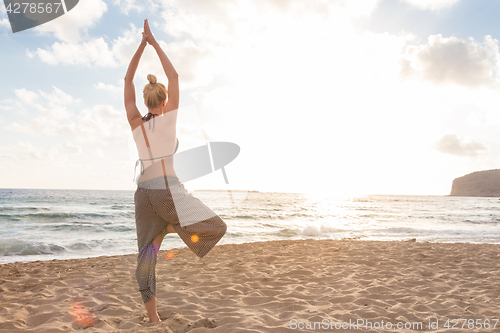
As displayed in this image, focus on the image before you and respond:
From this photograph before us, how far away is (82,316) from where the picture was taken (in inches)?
119

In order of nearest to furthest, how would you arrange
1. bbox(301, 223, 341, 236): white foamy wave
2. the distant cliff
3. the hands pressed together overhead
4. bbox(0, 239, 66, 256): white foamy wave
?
the hands pressed together overhead → bbox(0, 239, 66, 256): white foamy wave → bbox(301, 223, 341, 236): white foamy wave → the distant cliff

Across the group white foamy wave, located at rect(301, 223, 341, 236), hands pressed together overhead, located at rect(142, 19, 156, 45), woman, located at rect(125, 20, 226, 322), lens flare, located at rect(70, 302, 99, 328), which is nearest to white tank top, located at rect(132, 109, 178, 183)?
woman, located at rect(125, 20, 226, 322)

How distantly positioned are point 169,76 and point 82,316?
267 centimetres

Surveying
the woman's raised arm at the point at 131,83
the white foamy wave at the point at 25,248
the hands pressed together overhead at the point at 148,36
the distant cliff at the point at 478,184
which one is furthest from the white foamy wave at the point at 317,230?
the distant cliff at the point at 478,184

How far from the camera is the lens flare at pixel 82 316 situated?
2836 mm

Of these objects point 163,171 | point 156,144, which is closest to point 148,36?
point 156,144

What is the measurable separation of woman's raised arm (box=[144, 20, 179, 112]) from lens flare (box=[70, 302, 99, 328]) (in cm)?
229

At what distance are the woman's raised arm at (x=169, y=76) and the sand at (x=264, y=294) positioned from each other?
1.90 meters

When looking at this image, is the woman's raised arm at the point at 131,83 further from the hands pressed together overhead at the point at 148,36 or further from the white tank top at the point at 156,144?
the white tank top at the point at 156,144

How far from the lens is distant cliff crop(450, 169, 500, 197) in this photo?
315ft

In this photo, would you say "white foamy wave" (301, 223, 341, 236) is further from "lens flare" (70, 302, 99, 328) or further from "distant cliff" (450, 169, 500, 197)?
"distant cliff" (450, 169, 500, 197)

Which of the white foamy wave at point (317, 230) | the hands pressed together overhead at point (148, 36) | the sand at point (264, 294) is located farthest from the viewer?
the white foamy wave at point (317, 230)

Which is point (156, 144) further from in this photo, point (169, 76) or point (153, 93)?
point (169, 76)

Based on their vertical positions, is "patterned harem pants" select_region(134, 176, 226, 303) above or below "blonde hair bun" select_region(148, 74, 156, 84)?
below
